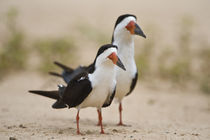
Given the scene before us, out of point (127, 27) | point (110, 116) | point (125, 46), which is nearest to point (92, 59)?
point (110, 116)

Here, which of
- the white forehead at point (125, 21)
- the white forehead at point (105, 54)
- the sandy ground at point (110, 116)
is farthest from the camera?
the white forehead at point (125, 21)

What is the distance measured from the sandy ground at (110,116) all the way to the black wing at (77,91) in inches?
17.3

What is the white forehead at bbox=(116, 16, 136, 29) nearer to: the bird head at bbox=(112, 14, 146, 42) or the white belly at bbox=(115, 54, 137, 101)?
the bird head at bbox=(112, 14, 146, 42)

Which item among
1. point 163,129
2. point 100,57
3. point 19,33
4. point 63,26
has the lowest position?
point 163,129

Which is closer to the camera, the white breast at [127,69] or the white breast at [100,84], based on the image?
the white breast at [100,84]

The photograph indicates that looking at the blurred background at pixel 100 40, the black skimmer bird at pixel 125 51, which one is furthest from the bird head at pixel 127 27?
the blurred background at pixel 100 40

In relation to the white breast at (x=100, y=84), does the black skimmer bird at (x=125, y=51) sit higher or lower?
higher

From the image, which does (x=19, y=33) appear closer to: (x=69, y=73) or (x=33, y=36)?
(x=33, y=36)

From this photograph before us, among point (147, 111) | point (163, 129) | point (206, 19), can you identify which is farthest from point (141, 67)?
point (206, 19)

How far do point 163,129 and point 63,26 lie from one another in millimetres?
10485

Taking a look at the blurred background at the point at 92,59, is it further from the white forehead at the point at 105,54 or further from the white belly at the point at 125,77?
the white forehead at the point at 105,54

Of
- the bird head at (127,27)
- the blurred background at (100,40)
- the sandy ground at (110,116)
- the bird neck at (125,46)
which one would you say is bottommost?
the sandy ground at (110,116)

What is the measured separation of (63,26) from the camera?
15312 mm

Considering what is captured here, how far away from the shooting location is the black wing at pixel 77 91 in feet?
15.4
